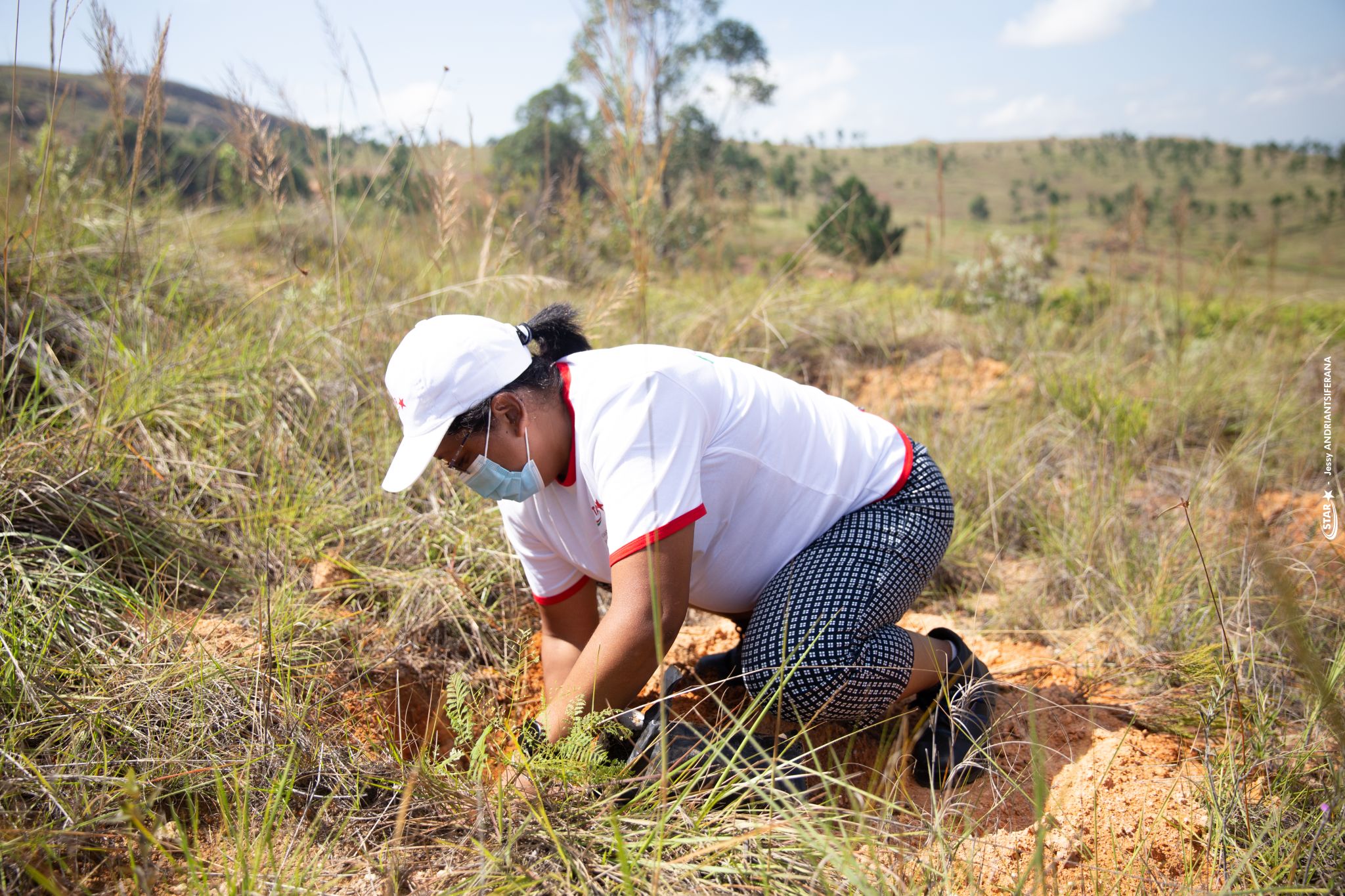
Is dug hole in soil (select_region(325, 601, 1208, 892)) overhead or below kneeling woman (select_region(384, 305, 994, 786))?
below

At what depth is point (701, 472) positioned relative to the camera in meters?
1.68

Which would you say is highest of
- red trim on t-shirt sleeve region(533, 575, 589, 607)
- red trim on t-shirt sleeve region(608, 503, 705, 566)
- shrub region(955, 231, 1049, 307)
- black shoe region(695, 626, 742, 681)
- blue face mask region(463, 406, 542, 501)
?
shrub region(955, 231, 1049, 307)

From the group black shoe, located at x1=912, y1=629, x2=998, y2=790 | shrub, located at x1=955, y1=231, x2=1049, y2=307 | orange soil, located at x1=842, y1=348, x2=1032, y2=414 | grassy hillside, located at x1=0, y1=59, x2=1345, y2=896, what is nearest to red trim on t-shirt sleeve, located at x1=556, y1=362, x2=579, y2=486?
grassy hillside, located at x1=0, y1=59, x2=1345, y2=896

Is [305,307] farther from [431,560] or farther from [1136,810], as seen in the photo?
[1136,810]

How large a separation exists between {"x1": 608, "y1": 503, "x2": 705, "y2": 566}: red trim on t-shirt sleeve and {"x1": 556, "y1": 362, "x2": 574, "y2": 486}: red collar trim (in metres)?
0.28

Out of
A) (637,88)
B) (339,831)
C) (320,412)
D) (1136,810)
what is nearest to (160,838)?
(339,831)

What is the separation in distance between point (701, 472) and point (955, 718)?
2.56 feet

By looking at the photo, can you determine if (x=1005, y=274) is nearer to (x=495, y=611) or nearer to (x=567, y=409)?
(x=495, y=611)

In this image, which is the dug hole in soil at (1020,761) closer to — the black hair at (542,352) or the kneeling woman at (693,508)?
the kneeling woman at (693,508)

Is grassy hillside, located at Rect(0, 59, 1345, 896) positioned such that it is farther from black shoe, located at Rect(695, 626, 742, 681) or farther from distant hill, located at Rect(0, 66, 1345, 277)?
distant hill, located at Rect(0, 66, 1345, 277)

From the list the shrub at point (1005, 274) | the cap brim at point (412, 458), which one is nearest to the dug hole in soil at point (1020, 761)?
the cap brim at point (412, 458)

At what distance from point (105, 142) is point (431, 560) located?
318 cm

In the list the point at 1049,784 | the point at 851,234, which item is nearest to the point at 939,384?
the point at 851,234

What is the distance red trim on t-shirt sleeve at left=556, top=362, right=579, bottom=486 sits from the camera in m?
1.66
